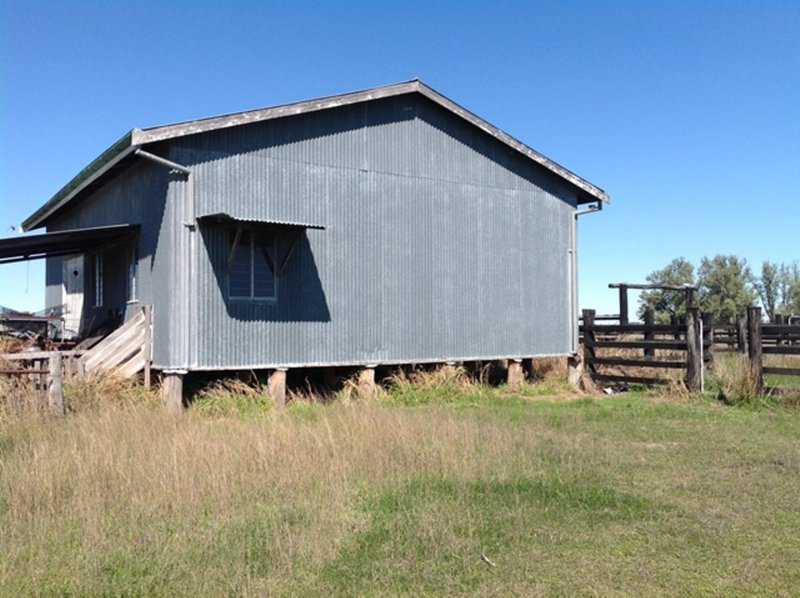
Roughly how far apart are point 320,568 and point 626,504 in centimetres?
312

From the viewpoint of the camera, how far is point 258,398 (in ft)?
44.4

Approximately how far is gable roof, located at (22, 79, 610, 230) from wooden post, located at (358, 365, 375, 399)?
17.6 feet

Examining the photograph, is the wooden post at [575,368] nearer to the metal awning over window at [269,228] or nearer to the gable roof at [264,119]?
the gable roof at [264,119]

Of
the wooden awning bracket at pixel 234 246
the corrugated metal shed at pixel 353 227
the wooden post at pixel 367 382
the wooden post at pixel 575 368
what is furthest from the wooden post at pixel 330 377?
the wooden post at pixel 575 368

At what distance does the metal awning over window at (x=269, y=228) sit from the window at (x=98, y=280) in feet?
21.0

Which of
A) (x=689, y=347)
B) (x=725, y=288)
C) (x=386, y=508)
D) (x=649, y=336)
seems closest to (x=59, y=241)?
(x=386, y=508)

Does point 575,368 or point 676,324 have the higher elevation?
point 676,324

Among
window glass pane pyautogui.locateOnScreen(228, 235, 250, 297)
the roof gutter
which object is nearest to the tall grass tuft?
window glass pane pyautogui.locateOnScreen(228, 235, 250, 297)

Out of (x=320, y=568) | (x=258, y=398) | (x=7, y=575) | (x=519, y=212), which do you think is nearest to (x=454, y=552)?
(x=320, y=568)

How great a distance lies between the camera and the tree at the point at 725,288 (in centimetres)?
5816

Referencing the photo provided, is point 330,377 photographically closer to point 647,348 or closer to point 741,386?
point 647,348

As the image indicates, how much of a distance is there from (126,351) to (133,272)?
2.83 meters

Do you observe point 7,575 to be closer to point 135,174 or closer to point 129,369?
point 129,369

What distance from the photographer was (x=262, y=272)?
14.0 m
